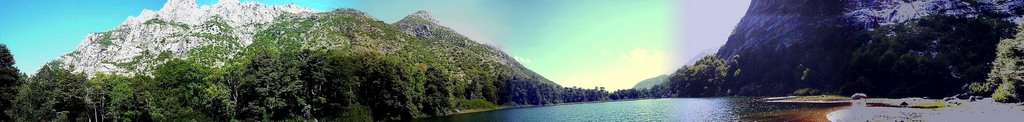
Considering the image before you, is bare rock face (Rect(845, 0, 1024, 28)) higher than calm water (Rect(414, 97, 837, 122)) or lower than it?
higher

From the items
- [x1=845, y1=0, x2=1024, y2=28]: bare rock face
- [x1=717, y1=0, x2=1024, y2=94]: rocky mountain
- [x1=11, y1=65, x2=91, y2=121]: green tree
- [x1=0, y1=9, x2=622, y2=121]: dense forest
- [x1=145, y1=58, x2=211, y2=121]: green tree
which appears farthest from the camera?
[x1=717, y1=0, x2=1024, y2=94]: rocky mountain

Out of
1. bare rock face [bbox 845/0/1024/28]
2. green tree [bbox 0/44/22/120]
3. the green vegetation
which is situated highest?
bare rock face [bbox 845/0/1024/28]

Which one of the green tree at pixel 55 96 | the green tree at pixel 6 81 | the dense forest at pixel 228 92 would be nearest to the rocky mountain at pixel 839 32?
the dense forest at pixel 228 92

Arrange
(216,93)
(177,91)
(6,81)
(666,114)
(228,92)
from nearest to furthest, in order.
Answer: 1. (6,81)
2. (216,93)
3. (228,92)
4. (177,91)
5. (666,114)

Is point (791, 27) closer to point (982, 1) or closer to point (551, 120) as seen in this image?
point (982, 1)

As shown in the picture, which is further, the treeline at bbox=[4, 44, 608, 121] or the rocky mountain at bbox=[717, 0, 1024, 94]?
the rocky mountain at bbox=[717, 0, 1024, 94]

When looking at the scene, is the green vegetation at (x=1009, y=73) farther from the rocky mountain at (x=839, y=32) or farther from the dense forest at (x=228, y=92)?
the dense forest at (x=228, y=92)

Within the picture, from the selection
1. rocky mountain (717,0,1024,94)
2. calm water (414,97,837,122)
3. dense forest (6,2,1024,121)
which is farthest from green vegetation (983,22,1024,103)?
rocky mountain (717,0,1024,94)

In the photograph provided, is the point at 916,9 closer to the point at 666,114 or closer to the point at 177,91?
the point at 666,114

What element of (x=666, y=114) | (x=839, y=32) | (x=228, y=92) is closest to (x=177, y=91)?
(x=228, y=92)

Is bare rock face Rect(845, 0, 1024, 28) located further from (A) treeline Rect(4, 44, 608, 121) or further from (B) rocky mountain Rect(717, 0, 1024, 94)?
(A) treeline Rect(4, 44, 608, 121)

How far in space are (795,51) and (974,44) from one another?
67526 millimetres

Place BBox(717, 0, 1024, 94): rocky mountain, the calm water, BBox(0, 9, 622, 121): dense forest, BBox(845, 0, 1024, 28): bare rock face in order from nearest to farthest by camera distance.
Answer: BBox(0, 9, 622, 121): dense forest, the calm water, BBox(845, 0, 1024, 28): bare rock face, BBox(717, 0, 1024, 94): rocky mountain

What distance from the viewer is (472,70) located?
7667 inches
